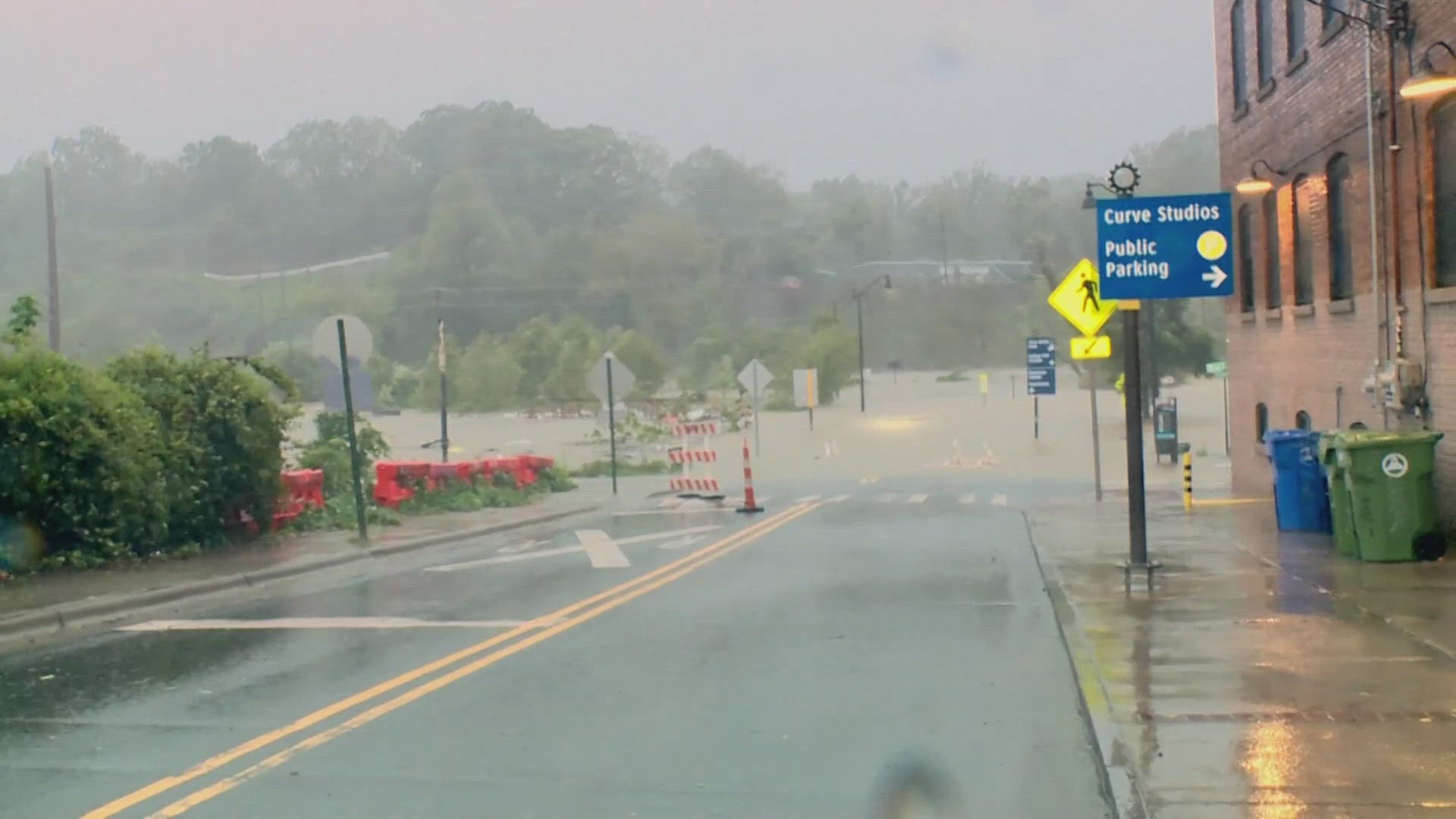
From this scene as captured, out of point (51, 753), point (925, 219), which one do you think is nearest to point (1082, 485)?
point (51, 753)

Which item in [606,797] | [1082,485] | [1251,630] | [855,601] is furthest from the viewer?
[1082,485]

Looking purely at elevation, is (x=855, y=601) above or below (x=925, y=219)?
below

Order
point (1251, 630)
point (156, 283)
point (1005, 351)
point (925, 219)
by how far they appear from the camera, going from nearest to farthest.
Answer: point (1251, 630), point (156, 283), point (1005, 351), point (925, 219)

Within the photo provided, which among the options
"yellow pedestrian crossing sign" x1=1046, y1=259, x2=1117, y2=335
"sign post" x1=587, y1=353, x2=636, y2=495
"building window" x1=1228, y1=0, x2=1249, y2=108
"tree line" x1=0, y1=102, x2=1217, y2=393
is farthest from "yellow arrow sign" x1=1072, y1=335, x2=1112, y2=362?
"tree line" x1=0, y1=102, x2=1217, y2=393

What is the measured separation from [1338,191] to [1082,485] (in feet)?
51.8

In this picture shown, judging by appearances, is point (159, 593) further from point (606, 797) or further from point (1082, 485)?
point (1082, 485)

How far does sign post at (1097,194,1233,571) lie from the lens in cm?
1193

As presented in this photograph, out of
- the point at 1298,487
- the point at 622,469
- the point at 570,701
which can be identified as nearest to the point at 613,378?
the point at 622,469

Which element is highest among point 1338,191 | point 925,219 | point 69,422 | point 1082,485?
point 925,219

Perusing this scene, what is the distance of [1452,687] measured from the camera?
7887mm

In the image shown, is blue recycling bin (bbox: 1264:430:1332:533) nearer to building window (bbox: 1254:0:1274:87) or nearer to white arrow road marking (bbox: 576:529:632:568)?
white arrow road marking (bbox: 576:529:632:568)

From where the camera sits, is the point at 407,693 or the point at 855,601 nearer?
the point at 407,693

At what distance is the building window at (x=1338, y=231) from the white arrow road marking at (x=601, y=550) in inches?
391

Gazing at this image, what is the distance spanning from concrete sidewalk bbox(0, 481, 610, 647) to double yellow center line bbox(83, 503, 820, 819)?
3.86m
